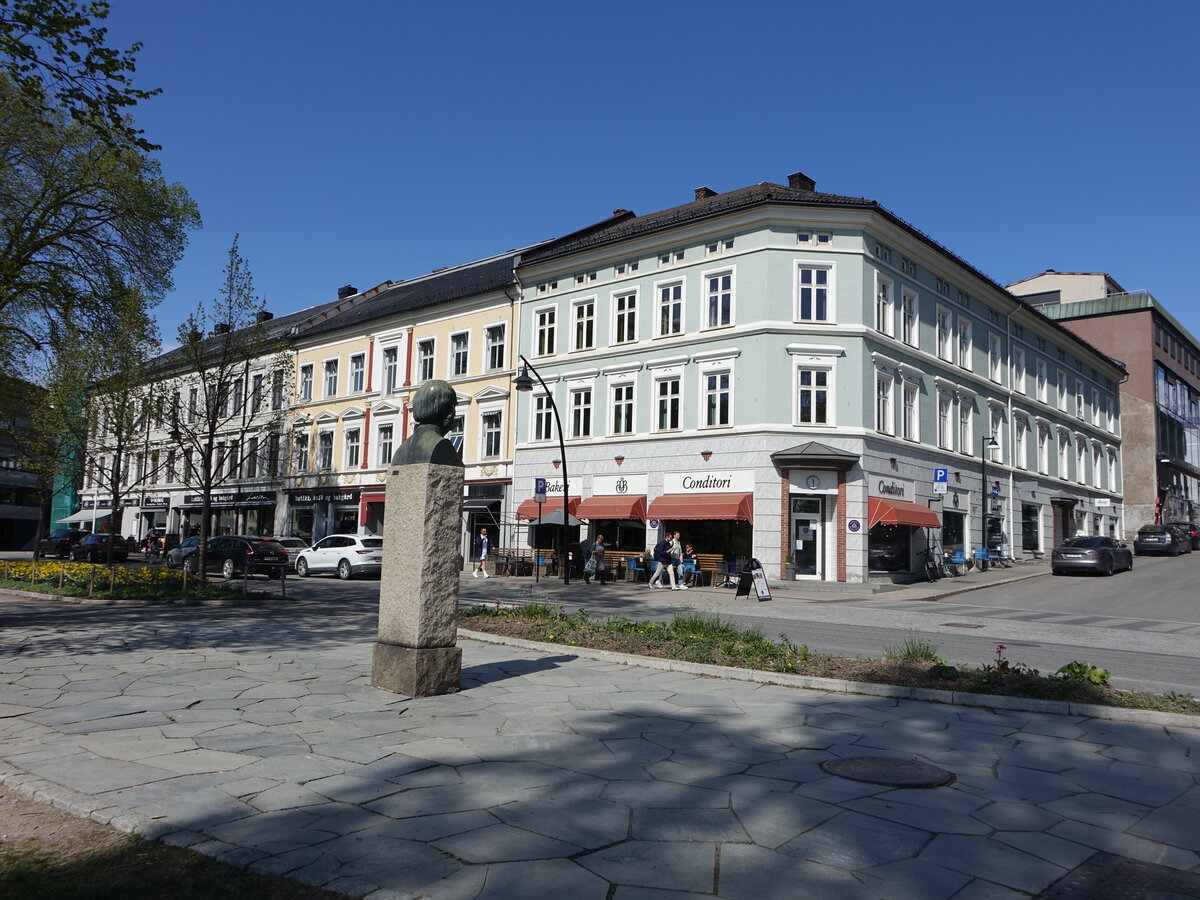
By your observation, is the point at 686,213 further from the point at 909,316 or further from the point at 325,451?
the point at 325,451

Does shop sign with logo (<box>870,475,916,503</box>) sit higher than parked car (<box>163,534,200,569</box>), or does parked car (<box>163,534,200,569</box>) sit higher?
shop sign with logo (<box>870,475,916,503</box>)

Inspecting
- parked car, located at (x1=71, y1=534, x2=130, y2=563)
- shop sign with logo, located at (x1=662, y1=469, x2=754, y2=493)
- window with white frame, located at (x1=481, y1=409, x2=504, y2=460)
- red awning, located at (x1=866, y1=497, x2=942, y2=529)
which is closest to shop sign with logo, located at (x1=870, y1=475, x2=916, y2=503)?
red awning, located at (x1=866, y1=497, x2=942, y2=529)

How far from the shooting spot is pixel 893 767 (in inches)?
221

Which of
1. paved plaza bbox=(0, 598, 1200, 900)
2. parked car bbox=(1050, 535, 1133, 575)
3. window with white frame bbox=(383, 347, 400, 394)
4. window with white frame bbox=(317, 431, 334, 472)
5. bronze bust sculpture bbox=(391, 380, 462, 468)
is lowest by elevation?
paved plaza bbox=(0, 598, 1200, 900)

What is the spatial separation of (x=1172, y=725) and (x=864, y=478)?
21.1m

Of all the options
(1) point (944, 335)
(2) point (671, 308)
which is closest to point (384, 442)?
(2) point (671, 308)

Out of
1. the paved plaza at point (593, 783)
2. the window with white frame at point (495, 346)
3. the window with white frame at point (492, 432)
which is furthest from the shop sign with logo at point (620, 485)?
the paved plaza at point (593, 783)

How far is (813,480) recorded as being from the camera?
27953mm

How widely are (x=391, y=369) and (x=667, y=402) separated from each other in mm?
16589

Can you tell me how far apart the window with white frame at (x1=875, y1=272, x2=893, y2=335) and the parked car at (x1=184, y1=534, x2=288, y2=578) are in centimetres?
2219

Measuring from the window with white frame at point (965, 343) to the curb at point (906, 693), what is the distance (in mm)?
29526

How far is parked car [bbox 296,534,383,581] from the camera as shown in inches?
1161

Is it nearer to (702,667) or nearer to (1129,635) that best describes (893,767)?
(702,667)

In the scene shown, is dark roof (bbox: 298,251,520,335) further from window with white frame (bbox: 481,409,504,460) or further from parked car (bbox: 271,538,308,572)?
parked car (bbox: 271,538,308,572)
